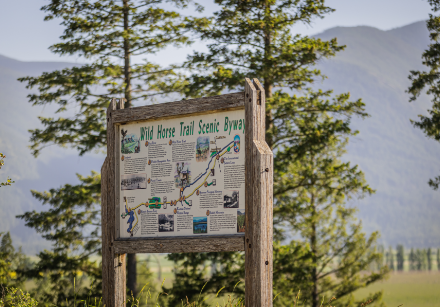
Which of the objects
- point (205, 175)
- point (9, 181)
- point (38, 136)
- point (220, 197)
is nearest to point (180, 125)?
point (205, 175)

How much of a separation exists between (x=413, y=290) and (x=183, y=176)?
498 ft

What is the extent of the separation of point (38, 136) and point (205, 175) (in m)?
10.0

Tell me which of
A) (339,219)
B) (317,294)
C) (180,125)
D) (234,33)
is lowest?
(317,294)

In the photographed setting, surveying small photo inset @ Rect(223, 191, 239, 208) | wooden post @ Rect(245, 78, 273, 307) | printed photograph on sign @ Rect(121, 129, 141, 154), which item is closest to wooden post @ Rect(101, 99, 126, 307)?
printed photograph on sign @ Rect(121, 129, 141, 154)

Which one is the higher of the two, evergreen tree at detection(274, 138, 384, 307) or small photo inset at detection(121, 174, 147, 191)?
small photo inset at detection(121, 174, 147, 191)

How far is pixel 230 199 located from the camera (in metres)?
4.22

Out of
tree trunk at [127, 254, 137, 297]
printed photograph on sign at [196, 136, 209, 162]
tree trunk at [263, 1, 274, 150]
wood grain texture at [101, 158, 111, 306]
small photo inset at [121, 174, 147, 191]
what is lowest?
tree trunk at [127, 254, 137, 297]

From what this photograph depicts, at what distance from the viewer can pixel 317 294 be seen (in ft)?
53.0

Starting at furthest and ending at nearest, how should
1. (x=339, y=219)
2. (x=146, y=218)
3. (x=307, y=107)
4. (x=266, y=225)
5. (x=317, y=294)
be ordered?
(x=339, y=219) < (x=317, y=294) < (x=307, y=107) < (x=146, y=218) < (x=266, y=225)

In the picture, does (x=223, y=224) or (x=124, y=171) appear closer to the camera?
(x=223, y=224)

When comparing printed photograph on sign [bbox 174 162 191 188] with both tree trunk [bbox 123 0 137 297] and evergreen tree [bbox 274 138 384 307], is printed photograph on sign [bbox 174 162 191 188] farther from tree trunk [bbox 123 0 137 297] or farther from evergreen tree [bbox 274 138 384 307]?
evergreen tree [bbox 274 138 384 307]

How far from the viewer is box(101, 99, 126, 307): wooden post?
4859 millimetres

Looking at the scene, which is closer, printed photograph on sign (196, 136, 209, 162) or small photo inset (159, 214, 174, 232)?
printed photograph on sign (196, 136, 209, 162)

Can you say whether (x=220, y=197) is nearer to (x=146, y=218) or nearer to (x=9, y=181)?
(x=146, y=218)
